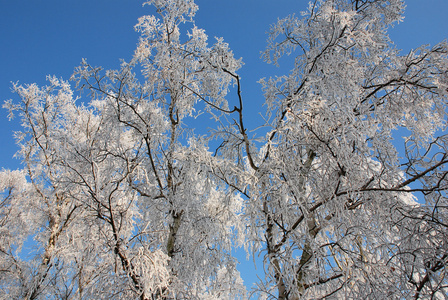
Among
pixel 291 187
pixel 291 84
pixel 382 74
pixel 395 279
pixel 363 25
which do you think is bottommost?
pixel 395 279

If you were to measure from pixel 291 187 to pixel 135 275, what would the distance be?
1872 mm

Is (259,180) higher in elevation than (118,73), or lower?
lower

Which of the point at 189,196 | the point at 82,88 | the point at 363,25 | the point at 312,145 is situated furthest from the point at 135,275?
the point at 363,25

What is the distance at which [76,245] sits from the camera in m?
→ 6.75

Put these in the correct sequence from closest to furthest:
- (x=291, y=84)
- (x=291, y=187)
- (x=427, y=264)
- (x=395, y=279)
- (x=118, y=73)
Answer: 1. (x=427, y=264)
2. (x=395, y=279)
3. (x=291, y=187)
4. (x=291, y=84)
5. (x=118, y=73)

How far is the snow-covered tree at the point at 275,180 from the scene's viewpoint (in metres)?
2.40

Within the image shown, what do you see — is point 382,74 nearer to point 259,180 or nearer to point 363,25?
point 363,25

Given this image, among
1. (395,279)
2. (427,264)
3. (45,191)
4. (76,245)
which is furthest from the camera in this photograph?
(45,191)

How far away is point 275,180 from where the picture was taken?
272cm

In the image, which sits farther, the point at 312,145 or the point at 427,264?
the point at 312,145

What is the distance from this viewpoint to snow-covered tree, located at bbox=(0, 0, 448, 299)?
240 centimetres

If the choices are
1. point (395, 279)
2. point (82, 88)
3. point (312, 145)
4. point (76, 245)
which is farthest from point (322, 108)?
point (76, 245)

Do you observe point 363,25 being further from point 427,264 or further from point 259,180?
point 427,264

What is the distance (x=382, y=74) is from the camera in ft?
12.7
